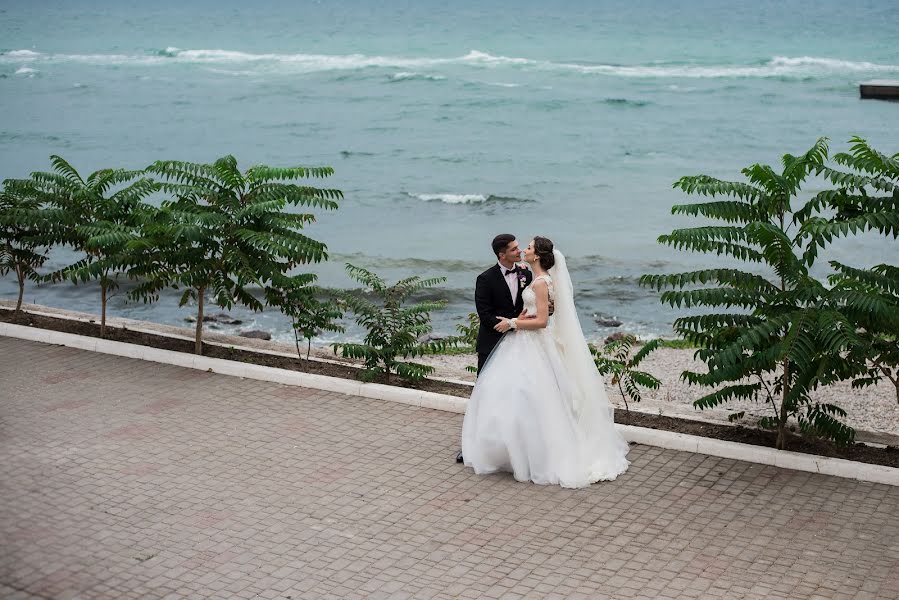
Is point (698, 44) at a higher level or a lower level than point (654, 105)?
higher

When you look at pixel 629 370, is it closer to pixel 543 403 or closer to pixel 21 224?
pixel 543 403

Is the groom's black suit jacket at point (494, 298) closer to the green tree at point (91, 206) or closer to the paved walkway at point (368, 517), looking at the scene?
the paved walkway at point (368, 517)

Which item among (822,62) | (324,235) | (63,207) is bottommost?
(324,235)

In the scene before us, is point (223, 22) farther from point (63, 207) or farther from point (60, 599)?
point (60, 599)

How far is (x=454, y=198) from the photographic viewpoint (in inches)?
1475

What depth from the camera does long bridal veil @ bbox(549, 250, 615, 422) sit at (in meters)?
10.3

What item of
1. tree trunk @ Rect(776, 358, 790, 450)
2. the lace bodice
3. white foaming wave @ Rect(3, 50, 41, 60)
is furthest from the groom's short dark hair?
white foaming wave @ Rect(3, 50, 41, 60)

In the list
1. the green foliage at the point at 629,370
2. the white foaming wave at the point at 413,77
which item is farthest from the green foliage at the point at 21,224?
the white foaming wave at the point at 413,77

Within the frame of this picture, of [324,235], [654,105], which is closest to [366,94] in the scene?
[654,105]

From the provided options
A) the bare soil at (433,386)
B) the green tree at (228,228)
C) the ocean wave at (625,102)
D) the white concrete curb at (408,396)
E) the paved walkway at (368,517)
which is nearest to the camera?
the paved walkway at (368,517)

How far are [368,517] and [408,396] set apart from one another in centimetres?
288

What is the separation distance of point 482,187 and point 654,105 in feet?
75.0

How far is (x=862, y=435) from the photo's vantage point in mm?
11320

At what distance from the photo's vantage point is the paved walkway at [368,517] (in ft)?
26.6
